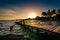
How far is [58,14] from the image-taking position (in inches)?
4048

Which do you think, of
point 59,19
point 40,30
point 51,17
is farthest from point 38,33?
point 51,17

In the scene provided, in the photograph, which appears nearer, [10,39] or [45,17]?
[10,39]

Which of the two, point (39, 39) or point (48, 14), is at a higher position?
Answer: point (48, 14)

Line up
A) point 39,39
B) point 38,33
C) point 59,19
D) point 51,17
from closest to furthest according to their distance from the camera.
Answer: point 39,39 < point 38,33 < point 59,19 < point 51,17

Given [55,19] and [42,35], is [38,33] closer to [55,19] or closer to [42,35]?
[42,35]

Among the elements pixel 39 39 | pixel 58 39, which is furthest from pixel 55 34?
pixel 39 39

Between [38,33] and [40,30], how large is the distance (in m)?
1.19

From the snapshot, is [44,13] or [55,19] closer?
[55,19]

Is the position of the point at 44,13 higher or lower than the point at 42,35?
higher

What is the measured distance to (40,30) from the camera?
81.8 feet

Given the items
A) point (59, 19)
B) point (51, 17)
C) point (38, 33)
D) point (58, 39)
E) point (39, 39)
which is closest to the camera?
point (58, 39)

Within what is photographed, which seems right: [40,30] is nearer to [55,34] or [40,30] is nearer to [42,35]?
[42,35]

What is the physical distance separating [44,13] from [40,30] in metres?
95.0

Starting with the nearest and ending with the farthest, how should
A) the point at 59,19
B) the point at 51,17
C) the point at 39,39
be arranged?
the point at 39,39 → the point at 59,19 → the point at 51,17
